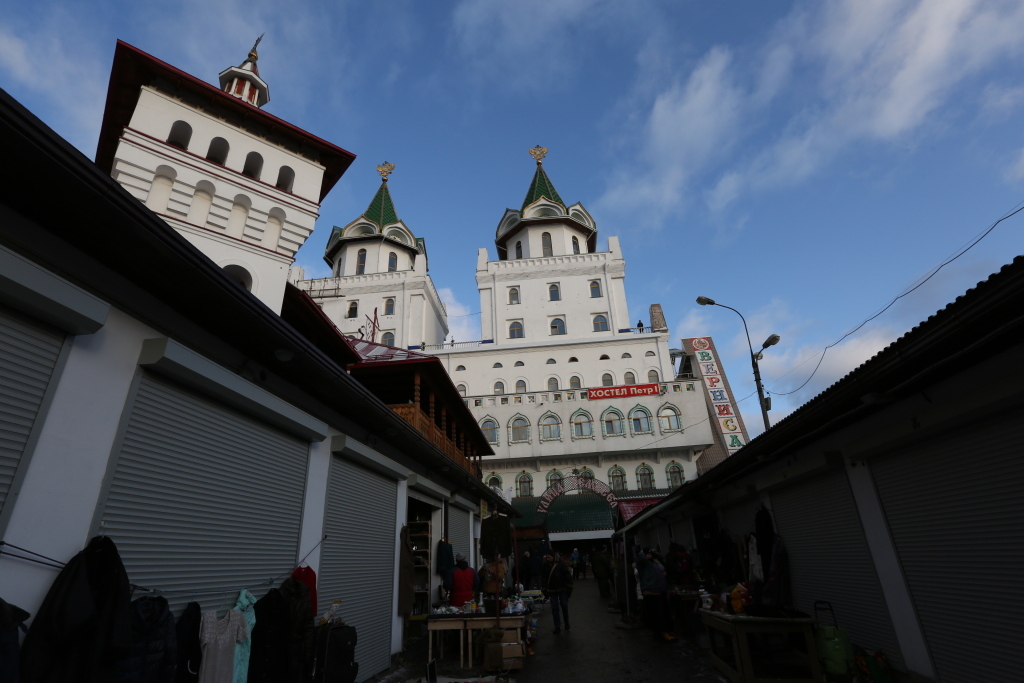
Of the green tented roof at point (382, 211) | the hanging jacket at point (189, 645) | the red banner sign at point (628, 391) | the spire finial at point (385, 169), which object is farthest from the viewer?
the spire finial at point (385, 169)

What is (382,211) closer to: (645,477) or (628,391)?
(628,391)

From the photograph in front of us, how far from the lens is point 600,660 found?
28.3 feet

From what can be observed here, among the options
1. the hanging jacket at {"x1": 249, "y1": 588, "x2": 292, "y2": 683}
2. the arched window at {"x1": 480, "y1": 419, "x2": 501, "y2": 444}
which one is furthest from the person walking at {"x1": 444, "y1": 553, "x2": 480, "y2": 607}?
the arched window at {"x1": 480, "y1": 419, "x2": 501, "y2": 444}

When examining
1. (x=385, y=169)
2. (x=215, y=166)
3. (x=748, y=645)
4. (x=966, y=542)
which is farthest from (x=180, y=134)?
(x=385, y=169)

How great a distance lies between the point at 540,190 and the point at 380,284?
17.2 metres

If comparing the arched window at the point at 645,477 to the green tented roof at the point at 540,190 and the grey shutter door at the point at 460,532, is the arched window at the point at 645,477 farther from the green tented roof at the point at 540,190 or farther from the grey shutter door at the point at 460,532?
the green tented roof at the point at 540,190

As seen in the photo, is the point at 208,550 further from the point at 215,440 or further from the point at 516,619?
the point at 516,619

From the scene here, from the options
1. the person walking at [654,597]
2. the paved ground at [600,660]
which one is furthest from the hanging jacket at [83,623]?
the person walking at [654,597]

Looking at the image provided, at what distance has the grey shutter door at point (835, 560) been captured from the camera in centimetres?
634

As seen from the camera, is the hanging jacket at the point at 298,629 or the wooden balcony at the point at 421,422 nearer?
the hanging jacket at the point at 298,629

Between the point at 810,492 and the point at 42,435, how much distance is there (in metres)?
8.93

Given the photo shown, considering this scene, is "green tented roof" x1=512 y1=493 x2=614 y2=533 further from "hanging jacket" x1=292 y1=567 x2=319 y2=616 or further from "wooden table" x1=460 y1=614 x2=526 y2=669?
"hanging jacket" x1=292 y1=567 x2=319 y2=616

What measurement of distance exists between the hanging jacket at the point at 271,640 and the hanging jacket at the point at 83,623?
2014mm

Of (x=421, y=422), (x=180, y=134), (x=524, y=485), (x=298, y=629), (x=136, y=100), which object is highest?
(x=136, y=100)
